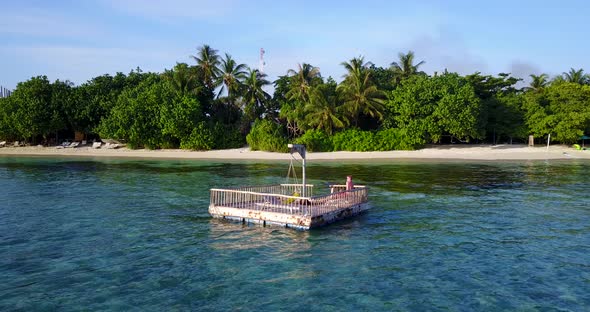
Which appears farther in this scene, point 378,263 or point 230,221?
point 230,221

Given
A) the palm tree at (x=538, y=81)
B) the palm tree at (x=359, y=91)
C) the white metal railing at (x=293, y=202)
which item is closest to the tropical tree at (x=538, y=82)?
the palm tree at (x=538, y=81)

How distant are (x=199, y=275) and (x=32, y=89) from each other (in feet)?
245

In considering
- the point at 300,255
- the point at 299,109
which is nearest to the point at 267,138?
the point at 299,109

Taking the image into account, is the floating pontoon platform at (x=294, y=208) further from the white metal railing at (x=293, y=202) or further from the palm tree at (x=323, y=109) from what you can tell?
the palm tree at (x=323, y=109)

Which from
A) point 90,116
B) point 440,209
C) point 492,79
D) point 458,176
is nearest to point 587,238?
point 440,209

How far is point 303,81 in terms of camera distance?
6650cm

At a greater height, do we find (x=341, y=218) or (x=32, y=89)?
(x=32, y=89)

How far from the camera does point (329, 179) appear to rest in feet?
123

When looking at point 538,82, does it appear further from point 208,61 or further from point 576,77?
point 208,61

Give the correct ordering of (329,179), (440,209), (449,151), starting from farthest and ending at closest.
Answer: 1. (449,151)
2. (329,179)
3. (440,209)

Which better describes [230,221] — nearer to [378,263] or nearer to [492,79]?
[378,263]

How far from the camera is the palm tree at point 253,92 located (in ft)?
223

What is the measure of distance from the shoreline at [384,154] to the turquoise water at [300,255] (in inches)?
1133

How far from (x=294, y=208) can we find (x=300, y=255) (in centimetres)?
413
